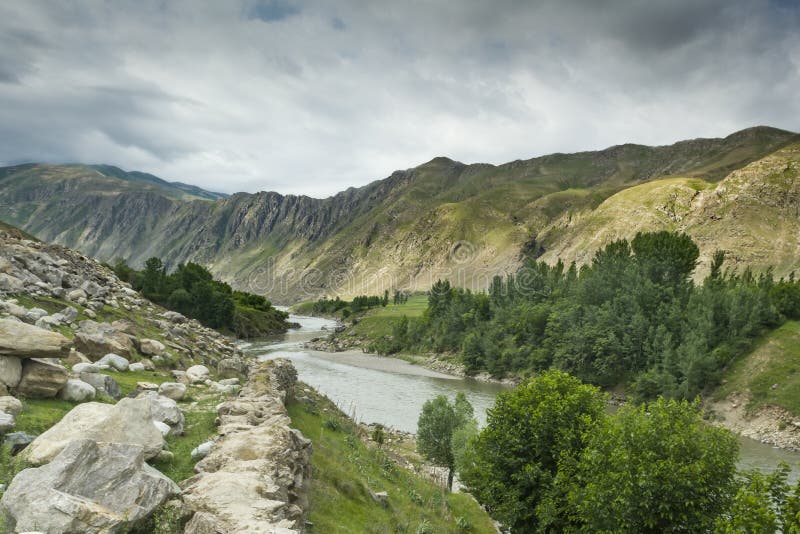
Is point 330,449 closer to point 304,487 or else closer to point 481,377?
point 304,487

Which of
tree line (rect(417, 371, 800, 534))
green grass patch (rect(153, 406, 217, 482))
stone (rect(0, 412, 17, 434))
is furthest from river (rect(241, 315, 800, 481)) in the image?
stone (rect(0, 412, 17, 434))

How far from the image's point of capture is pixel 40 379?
51.1ft

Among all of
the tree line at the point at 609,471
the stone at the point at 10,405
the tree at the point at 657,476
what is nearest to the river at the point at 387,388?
the tree line at the point at 609,471

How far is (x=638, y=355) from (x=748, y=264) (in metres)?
114

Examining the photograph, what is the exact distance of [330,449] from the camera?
26672 millimetres

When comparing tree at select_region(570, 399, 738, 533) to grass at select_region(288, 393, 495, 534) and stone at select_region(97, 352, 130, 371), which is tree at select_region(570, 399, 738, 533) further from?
stone at select_region(97, 352, 130, 371)

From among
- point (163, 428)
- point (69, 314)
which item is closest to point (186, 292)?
point (69, 314)

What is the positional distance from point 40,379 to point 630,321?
324 ft

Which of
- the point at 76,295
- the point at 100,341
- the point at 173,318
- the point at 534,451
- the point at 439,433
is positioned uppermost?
the point at 76,295

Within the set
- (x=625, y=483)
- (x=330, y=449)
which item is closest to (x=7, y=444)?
(x=330, y=449)

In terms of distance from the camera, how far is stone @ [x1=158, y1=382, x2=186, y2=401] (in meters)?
20.5

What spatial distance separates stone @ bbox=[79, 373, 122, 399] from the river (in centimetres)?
2865

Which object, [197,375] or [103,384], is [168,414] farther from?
[197,375]

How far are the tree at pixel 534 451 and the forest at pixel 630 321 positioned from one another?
54.7m
